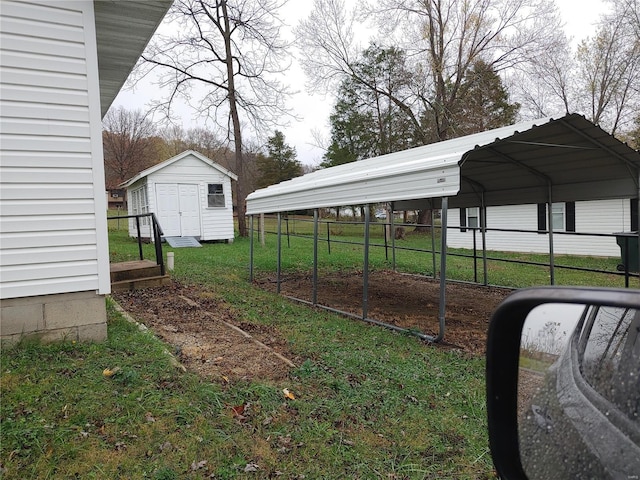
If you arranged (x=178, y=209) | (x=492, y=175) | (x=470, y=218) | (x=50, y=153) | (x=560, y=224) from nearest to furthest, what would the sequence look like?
1. (x=50, y=153)
2. (x=492, y=175)
3. (x=560, y=224)
4. (x=178, y=209)
5. (x=470, y=218)

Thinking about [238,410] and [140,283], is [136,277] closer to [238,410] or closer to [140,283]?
[140,283]

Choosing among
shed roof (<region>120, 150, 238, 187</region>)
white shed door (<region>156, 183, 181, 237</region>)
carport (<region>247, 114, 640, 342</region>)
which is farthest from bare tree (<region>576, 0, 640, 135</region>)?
white shed door (<region>156, 183, 181, 237</region>)

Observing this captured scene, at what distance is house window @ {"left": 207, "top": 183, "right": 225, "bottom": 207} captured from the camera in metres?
18.2

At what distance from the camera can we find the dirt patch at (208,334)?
3916mm

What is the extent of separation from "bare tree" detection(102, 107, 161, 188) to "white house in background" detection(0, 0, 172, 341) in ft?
102

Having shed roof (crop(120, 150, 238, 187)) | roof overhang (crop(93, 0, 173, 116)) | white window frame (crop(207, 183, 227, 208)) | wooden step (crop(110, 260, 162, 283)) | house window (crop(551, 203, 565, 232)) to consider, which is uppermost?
shed roof (crop(120, 150, 238, 187))

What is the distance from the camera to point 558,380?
96cm

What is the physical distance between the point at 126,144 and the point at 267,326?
34.2 metres

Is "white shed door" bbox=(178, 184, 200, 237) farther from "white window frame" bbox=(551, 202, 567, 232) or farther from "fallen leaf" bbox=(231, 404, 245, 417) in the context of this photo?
"fallen leaf" bbox=(231, 404, 245, 417)

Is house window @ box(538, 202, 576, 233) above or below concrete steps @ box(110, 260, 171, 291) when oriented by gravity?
above

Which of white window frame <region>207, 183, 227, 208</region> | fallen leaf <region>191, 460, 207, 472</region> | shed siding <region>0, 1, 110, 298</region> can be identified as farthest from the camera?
white window frame <region>207, 183, 227, 208</region>

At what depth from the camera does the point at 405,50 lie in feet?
68.0

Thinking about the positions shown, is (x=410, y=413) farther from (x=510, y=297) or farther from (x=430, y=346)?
(x=510, y=297)

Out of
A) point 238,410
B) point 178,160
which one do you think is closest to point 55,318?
point 238,410
